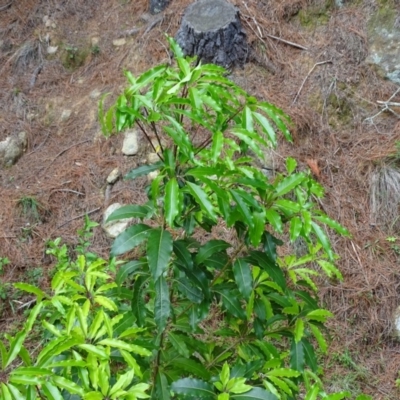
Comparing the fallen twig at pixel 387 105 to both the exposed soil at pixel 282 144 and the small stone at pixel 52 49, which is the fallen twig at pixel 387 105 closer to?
the exposed soil at pixel 282 144

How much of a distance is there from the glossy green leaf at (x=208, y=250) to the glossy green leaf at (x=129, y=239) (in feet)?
0.68

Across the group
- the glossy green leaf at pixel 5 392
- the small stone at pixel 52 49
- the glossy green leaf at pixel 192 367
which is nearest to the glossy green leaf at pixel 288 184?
the glossy green leaf at pixel 192 367

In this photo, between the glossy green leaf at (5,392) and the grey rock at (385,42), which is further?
the grey rock at (385,42)

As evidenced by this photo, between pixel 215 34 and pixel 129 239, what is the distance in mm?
2967

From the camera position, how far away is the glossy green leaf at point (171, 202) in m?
1.35

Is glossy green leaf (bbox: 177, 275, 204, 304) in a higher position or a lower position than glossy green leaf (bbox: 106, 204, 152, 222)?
lower

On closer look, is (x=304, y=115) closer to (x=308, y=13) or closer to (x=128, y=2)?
(x=308, y=13)

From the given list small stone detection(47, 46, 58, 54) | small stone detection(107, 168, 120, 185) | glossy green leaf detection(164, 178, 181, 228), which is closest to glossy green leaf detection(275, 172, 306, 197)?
glossy green leaf detection(164, 178, 181, 228)

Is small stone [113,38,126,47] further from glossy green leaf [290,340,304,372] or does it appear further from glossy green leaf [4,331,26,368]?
glossy green leaf [4,331,26,368]

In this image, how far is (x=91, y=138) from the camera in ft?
14.4

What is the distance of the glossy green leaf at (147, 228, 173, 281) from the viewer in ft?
4.51

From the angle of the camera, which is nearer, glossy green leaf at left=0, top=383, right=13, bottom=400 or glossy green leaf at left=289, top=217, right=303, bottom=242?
glossy green leaf at left=0, top=383, right=13, bottom=400

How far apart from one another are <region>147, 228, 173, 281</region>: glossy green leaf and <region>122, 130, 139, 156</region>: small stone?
8.78ft

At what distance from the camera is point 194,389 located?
146 cm
